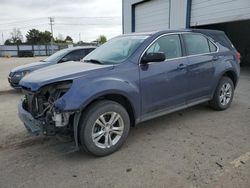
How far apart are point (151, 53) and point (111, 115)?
1162 mm

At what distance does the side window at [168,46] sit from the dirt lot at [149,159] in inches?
53.1

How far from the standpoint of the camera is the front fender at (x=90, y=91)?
320cm

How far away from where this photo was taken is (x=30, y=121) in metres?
3.56

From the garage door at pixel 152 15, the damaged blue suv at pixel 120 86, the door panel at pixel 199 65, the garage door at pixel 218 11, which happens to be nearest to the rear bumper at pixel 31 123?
the damaged blue suv at pixel 120 86

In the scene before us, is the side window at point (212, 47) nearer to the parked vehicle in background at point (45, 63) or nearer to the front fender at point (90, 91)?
the front fender at point (90, 91)

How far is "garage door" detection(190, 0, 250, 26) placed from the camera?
1007 cm

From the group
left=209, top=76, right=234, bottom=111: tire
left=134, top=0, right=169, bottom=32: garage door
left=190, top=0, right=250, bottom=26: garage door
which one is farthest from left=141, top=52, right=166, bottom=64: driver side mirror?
left=134, top=0, right=169, bottom=32: garage door

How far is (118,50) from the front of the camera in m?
4.39

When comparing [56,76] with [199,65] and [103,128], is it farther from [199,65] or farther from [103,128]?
[199,65]

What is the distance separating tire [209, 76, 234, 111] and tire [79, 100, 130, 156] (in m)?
2.51

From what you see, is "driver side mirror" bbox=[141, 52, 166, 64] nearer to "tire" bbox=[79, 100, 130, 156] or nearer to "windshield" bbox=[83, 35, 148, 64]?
"windshield" bbox=[83, 35, 148, 64]

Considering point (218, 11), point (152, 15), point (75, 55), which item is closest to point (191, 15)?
point (218, 11)

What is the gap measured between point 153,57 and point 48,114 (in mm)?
1773

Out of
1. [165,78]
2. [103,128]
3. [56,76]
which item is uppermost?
[56,76]
